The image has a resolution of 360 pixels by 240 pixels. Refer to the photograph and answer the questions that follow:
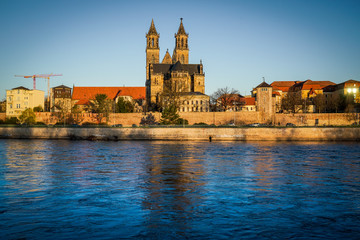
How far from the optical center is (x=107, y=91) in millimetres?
127688

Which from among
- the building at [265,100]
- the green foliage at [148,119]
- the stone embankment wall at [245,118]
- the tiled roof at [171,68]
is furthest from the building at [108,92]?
the building at [265,100]

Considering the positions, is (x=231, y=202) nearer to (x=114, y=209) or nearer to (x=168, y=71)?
(x=114, y=209)

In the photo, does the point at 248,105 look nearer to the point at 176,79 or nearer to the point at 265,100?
the point at 176,79

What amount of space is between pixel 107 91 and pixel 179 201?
4529 inches

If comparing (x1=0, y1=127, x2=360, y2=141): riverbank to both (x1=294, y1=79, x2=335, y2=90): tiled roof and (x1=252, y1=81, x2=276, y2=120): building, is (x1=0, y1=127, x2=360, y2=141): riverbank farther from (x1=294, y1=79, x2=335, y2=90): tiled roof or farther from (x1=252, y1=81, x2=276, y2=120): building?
(x1=294, y1=79, x2=335, y2=90): tiled roof

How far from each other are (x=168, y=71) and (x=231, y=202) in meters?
102

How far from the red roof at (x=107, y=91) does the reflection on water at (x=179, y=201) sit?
9592 cm

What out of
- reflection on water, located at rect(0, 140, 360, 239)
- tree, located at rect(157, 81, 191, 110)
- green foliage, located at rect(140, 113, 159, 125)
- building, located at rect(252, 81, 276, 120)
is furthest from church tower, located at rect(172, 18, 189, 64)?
reflection on water, located at rect(0, 140, 360, 239)

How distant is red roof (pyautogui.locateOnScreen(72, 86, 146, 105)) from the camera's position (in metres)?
123

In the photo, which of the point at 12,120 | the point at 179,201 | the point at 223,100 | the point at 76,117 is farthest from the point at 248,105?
the point at 179,201

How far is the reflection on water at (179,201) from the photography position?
12.4 metres

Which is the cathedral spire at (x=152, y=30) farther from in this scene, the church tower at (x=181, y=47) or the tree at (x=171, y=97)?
the tree at (x=171, y=97)

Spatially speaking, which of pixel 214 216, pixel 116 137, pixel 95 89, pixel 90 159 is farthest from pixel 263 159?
pixel 95 89

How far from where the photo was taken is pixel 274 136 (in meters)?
58.9
